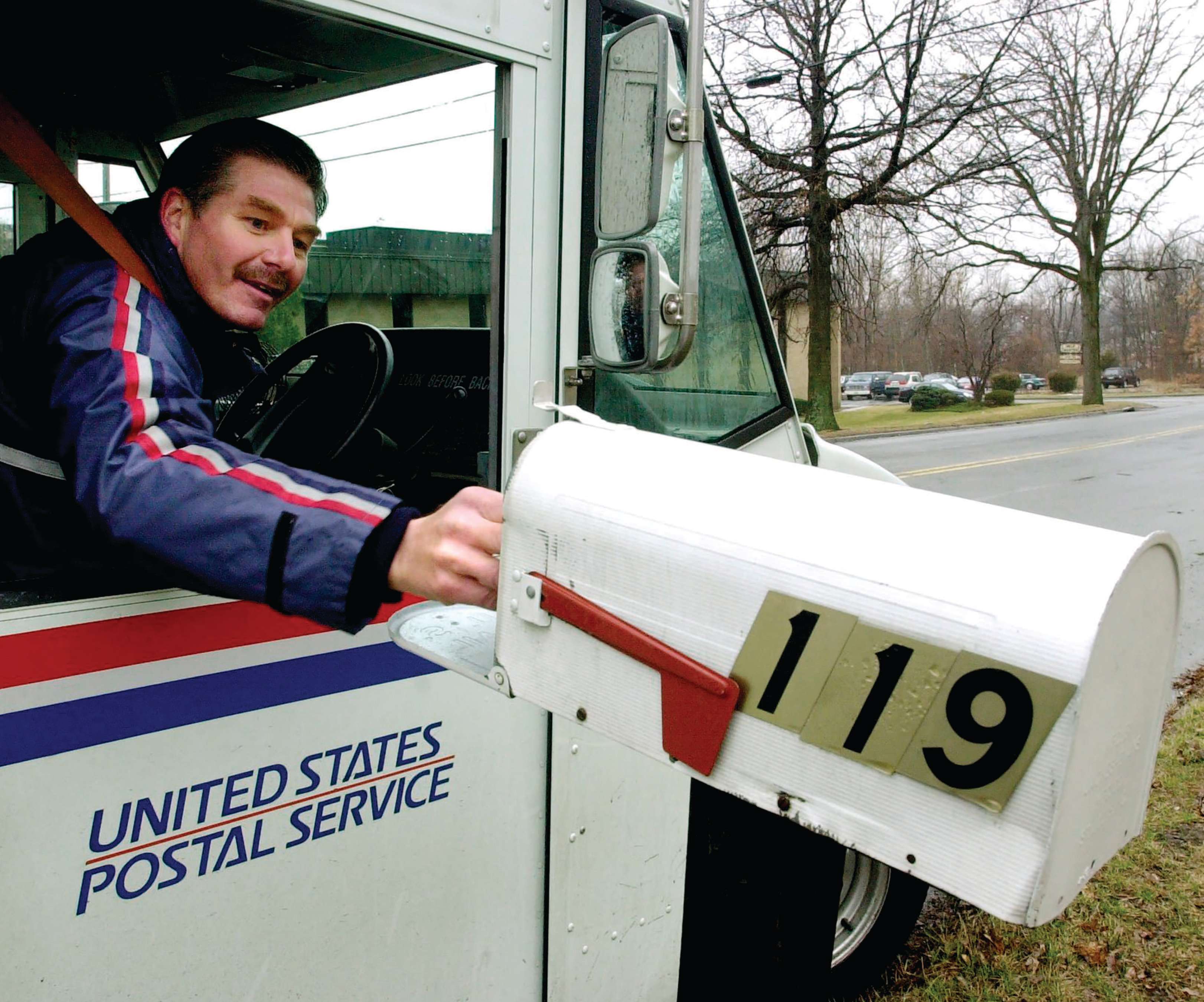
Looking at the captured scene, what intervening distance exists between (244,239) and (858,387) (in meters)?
54.6

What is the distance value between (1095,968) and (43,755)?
10.1ft

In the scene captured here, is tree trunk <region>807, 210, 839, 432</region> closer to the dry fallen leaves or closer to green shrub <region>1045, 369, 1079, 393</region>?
the dry fallen leaves

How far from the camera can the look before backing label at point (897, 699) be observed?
957 millimetres

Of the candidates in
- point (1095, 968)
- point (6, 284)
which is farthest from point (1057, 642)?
point (1095, 968)

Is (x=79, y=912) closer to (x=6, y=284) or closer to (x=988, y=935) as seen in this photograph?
(x=6, y=284)

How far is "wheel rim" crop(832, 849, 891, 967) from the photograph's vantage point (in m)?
2.93

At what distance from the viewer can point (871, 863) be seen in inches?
116

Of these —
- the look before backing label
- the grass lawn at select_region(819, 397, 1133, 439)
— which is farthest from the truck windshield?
the grass lawn at select_region(819, 397, 1133, 439)

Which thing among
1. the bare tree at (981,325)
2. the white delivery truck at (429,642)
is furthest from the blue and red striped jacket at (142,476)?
the bare tree at (981,325)

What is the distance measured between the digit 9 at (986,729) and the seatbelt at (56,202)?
1205mm

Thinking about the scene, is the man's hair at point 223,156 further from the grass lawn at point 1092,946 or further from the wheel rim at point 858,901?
the grass lawn at point 1092,946

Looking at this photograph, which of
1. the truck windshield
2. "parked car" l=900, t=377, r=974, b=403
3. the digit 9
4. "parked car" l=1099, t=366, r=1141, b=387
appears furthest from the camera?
"parked car" l=1099, t=366, r=1141, b=387

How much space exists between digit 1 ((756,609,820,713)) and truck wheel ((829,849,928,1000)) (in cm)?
204

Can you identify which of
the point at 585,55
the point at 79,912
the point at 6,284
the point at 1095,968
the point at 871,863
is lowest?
the point at 1095,968
